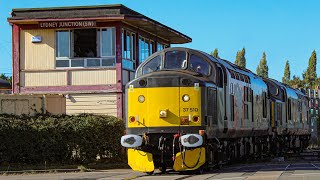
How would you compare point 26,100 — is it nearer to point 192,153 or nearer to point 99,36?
point 99,36

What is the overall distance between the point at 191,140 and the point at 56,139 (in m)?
6.46

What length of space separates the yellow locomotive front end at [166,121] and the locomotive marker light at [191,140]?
21cm

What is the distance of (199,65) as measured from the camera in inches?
686

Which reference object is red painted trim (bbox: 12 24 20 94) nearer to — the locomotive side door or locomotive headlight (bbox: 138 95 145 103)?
locomotive headlight (bbox: 138 95 145 103)

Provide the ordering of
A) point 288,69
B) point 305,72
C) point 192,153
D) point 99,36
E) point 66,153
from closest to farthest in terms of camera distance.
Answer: point 192,153 < point 66,153 < point 99,36 < point 305,72 < point 288,69

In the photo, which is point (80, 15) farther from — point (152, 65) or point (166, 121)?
point (166, 121)

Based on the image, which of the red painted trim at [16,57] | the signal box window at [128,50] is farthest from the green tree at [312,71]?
the red painted trim at [16,57]

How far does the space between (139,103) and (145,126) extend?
698 mm

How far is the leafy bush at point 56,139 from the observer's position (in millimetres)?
19719

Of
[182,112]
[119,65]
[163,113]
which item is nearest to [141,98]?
[163,113]

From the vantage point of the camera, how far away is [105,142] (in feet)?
69.2

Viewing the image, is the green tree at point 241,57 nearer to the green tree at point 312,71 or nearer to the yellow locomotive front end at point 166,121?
the green tree at point 312,71

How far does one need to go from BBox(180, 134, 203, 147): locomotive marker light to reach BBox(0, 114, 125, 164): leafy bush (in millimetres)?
5936

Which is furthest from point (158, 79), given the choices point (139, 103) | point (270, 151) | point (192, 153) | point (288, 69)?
point (288, 69)
